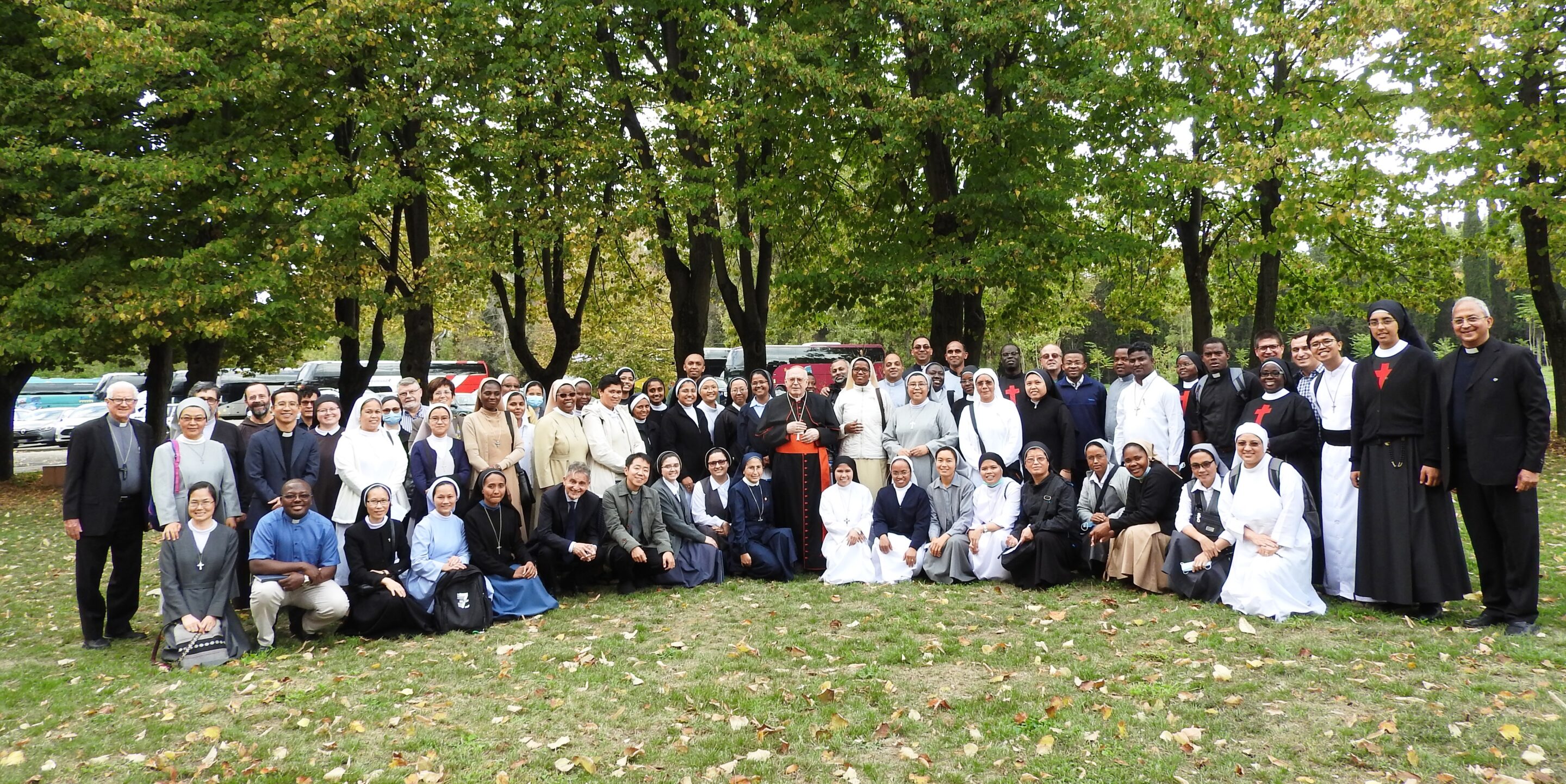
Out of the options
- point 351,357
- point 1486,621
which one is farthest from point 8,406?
point 1486,621

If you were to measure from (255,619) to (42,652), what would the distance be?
5.05 ft

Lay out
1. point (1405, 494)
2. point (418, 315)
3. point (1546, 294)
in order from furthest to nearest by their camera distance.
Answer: point (418, 315)
point (1546, 294)
point (1405, 494)

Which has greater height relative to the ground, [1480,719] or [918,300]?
[918,300]

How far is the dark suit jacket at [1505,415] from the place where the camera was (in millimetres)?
5754

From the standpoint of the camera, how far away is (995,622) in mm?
6574

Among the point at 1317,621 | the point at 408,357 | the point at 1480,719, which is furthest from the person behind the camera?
the point at 408,357

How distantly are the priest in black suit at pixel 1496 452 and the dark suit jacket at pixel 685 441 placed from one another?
5696 millimetres

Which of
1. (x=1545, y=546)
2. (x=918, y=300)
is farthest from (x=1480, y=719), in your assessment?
(x=918, y=300)

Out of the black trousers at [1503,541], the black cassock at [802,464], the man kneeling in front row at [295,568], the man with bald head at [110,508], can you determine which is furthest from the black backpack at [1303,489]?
the man with bald head at [110,508]

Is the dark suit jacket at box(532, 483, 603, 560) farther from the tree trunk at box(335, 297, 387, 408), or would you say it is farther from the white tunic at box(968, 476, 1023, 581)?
the tree trunk at box(335, 297, 387, 408)

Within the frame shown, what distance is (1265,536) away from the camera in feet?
22.1

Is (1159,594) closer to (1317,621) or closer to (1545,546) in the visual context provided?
(1317,621)

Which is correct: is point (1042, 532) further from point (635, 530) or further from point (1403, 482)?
point (635, 530)

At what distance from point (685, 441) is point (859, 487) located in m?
1.68
